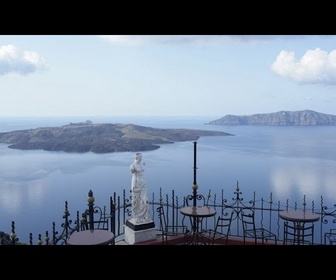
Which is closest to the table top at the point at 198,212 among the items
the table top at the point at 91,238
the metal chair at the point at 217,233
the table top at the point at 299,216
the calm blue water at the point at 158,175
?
the metal chair at the point at 217,233

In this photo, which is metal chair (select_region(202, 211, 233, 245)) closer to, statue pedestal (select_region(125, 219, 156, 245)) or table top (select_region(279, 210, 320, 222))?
table top (select_region(279, 210, 320, 222))

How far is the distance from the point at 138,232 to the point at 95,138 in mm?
27254

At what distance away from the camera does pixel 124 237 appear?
6816 mm

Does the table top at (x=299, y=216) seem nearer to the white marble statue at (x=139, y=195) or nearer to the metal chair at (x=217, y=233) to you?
the metal chair at (x=217, y=233)

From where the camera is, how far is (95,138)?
3275cm

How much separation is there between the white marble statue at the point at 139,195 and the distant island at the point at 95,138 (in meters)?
22.4

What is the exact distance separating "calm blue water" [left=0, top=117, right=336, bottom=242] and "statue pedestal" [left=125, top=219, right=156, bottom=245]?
47.1 ft

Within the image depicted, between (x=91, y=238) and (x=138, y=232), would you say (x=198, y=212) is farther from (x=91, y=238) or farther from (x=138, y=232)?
(x=91, y=238)

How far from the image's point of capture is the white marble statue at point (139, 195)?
6395 mm

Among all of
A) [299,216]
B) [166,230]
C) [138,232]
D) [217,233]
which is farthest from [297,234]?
[138,232]

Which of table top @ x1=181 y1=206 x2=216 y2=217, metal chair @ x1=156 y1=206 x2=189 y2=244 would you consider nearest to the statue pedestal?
metal chair @ x1=156 y1=206 x2=189 y2=244
